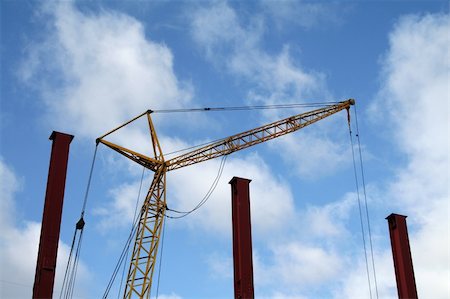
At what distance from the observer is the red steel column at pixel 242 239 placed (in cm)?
2092

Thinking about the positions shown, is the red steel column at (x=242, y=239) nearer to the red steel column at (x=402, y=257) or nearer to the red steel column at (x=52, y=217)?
the red steel column at (x=52, y=217)

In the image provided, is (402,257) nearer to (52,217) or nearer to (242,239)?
(242,239)

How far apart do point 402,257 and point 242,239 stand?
24.4ft

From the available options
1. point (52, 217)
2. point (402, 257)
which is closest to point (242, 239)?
point (52, 217)

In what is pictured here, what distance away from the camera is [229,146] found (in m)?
40.2

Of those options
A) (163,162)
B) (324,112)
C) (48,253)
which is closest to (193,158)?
(163,162)

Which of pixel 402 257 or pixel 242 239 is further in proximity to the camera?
pixel 402 257

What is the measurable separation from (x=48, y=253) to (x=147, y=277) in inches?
729

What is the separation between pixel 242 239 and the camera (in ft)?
72.1

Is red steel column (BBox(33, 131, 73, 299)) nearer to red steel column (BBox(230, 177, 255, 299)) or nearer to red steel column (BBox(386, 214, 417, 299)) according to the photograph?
red steel column (BBox(230, 177, 255, 299))

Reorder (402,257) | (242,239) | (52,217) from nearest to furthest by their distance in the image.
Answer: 1. (52,217)
2. (242,239)
3. (402,257)

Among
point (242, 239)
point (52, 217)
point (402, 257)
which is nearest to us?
point (52, 217)

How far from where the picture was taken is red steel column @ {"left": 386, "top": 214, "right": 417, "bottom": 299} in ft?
77.3

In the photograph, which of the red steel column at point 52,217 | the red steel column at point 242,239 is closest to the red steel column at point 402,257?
the red steel column at point 242,239
